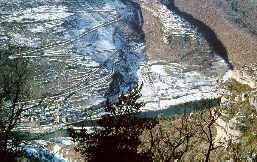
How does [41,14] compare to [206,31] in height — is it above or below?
above

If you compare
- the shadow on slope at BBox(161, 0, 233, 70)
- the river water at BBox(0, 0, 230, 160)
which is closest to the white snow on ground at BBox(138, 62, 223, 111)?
the river water at BBox(0, 0, 230, 160)

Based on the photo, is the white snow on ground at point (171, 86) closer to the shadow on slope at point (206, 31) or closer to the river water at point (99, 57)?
the river water at point (99, 57)

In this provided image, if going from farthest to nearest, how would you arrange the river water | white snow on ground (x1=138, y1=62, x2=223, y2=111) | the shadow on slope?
the shadow on slope < white snow on ground (x1=138, y1=62, x2=223, y2=111) < the river water

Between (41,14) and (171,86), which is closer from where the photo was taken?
(171,86)

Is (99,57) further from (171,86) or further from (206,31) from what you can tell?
(206,31)

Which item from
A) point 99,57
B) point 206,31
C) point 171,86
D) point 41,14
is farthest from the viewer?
point 206,31

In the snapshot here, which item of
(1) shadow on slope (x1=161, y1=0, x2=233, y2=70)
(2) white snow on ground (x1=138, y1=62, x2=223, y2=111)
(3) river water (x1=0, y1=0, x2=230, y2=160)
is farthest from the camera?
(1) shadow on slope (x1=161, y1=0, x2=233, y2=70)

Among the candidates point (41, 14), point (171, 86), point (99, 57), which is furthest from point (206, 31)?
point (41, 14)

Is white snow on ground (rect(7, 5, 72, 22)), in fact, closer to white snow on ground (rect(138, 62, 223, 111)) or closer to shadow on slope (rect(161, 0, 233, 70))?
white snow on ground (rect(138, 62, 223, 111))

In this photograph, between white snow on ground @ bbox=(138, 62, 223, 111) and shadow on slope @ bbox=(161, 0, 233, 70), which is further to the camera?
shadow on slope @ bbox=(161, 0, 233, 70)

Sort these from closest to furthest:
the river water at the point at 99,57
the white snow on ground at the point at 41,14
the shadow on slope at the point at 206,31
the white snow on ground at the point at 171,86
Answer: the river water at the point at 99,57
the white snow on ground at the point at 171,86
the shadow on slope at the point at 206,31
the white snow on ground at the point at 41,14

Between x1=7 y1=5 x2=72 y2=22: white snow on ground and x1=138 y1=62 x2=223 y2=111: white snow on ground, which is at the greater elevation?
x1=7 y1=5 x2=72 y2=22: white snow on ground

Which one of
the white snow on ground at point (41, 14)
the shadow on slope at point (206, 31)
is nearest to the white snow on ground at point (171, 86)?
the shadow on slope at point (206, 31)

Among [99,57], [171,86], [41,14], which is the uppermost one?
[41,14]
